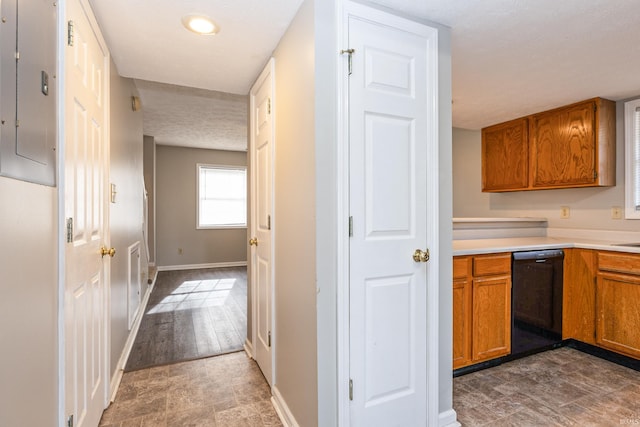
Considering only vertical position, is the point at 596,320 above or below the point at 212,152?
below

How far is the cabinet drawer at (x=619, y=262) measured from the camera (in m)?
2.37

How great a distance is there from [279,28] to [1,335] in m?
1.71

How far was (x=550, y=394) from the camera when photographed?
6.73 feet

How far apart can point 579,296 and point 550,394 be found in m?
1.07

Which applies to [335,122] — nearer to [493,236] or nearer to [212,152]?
[493,236]

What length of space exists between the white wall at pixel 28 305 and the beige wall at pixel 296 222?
3.16 ft

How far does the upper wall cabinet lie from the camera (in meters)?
2.85

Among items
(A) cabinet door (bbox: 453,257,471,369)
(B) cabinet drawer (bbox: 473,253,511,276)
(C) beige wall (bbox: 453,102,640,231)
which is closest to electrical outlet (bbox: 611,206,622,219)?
(C) beige wall (bbox: 453,102,640,231)

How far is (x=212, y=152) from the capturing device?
652 centimetres

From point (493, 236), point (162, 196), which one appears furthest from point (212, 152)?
point (493, 236)

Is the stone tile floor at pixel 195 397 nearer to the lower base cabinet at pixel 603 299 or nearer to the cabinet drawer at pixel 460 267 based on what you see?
the cabinet drawer at pixel 460 267

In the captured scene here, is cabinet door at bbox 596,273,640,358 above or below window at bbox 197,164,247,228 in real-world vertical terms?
below

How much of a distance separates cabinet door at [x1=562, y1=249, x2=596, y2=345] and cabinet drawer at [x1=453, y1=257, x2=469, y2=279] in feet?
4.01

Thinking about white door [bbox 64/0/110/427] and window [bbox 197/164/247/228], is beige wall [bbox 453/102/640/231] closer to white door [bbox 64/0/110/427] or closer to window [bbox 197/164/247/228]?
white door [bbox 64/0/110/427]
